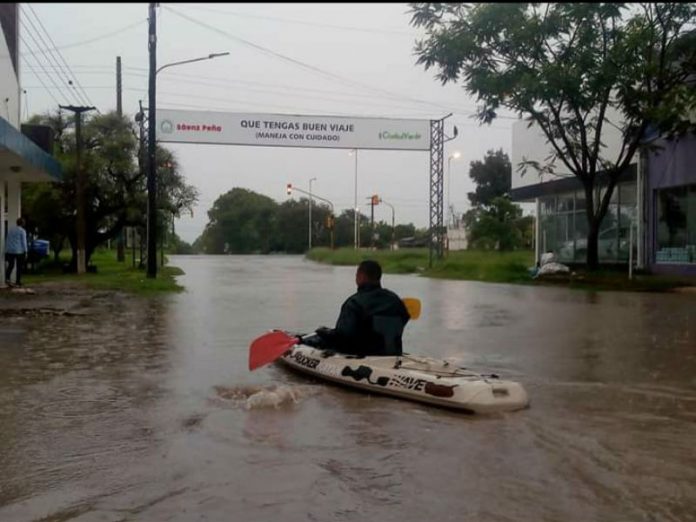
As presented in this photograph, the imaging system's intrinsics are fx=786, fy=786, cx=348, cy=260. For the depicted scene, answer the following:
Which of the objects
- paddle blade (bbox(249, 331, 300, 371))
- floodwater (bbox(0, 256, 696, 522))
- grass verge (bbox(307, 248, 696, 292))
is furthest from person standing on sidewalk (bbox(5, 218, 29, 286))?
grass verge (bbox(307, 248, 696, 292))

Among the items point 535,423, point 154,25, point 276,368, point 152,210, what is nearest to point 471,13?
point 154,25

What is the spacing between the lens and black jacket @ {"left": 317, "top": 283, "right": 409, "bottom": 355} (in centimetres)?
774

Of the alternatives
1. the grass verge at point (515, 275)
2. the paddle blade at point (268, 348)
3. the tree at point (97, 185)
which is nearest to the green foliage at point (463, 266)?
the grass verge at point (515, 275)

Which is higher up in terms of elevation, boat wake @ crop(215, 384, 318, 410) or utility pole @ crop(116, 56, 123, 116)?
utility pole @ crop(116, 56, 123, 116)

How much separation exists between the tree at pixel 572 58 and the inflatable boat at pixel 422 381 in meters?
16.5

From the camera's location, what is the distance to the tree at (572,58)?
73.9ft

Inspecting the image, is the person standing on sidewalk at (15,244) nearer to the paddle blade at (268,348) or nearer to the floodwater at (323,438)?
the floodwater at (323,438)

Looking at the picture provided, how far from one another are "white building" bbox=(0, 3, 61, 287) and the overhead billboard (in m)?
10.1

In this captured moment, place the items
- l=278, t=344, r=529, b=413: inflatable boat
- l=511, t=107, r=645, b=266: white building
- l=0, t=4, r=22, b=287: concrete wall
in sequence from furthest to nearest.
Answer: l=511, t=107, r=645, b=266: white building
l=0, t=4, r=22, b=287: concrete wall
l=278, t=344, r=529, b=413: inflatable boat

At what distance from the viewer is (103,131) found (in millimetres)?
29578

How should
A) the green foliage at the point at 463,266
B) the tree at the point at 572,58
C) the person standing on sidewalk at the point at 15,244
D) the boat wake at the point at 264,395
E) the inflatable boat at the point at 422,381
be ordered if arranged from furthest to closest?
the green foliage at the point at 463,266
the tree at the point at 572,58
the person standing on sidewalk at the point at 15,244
the boat wake at the point at 264,395
the inflatable boat at the point at 422,381

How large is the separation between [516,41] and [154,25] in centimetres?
1073

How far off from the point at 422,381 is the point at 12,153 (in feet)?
42.4

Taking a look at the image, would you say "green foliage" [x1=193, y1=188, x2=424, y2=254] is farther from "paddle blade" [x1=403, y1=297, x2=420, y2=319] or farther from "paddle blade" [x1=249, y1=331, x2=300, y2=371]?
"paddle blade" [x1=249, y1=331, x2=300, y2=371]
